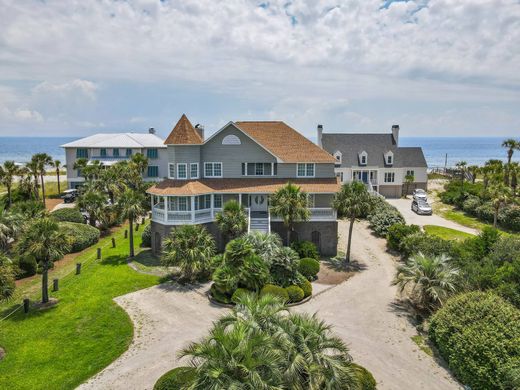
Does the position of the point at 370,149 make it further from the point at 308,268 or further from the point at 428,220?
the point at 308,268

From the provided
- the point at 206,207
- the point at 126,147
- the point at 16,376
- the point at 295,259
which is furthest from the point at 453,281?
the point at 126,147

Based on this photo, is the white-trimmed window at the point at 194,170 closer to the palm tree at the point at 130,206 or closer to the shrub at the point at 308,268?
the palm tree at the point at 130,206

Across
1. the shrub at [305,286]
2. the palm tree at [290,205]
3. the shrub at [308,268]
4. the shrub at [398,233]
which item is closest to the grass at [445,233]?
the shrub at [398,233]

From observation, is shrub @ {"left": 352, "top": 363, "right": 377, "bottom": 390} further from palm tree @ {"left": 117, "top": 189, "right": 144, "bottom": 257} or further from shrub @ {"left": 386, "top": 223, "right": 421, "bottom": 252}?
palm tree @ {"left": 117, "top": 189, "right": 144, "bottom": 257}

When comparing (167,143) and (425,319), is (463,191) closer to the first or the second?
(425,319)

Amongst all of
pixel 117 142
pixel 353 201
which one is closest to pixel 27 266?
pixel 353 201

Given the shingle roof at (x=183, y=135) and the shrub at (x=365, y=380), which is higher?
the shingle roof at (x=183, y=135)
